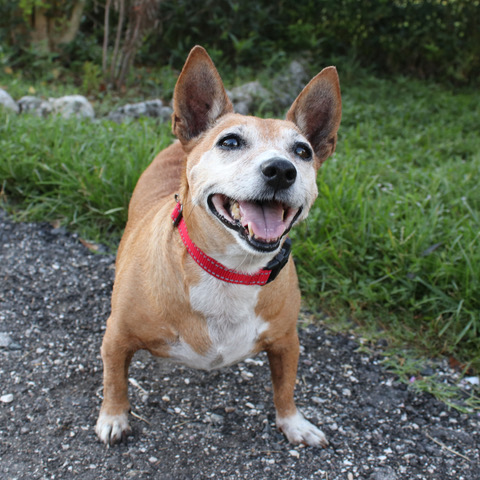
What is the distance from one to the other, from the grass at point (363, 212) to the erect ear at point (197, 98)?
1377 mm

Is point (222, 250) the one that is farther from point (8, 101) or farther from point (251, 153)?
point (8, 101)

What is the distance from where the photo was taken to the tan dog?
6.59 feet

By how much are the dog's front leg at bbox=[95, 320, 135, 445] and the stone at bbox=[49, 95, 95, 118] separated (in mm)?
3790

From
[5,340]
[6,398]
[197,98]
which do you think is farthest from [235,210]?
[5,340]

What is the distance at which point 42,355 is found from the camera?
285cm

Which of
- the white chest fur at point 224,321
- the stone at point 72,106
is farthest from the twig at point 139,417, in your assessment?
the stone at point 72,106

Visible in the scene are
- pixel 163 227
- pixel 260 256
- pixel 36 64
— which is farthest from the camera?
pixel 36 64

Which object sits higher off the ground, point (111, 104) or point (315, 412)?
point (315, 412)

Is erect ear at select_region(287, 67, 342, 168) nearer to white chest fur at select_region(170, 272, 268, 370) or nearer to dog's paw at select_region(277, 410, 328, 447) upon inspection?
white chest fur at select_region(170, 272, 268, 370)

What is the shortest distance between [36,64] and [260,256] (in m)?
5.89

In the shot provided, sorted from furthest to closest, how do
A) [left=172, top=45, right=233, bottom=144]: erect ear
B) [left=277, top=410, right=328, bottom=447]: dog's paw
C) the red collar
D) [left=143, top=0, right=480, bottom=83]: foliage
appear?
1. [left=143, top=0, right=480, bottom=83]: foliage
2. [left=277, top=410, right=328, bottom=447]: dog's paw
3. [left=172, top=45, right=233, bottom=144]: erect ear
4. the red collar

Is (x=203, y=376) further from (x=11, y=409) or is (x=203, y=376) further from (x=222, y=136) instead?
(x=222, y=136)

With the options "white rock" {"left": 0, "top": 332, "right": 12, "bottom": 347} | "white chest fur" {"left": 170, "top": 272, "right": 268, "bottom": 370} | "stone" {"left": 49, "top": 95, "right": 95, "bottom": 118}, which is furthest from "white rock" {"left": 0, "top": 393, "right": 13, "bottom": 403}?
"stone" {"left": 49, "top": 95, "right": 95, "bottom": 118}

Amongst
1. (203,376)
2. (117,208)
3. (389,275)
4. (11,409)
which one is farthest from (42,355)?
(389,275)
